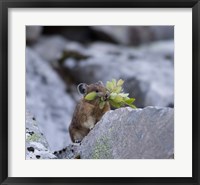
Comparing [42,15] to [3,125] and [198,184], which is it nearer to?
[3,125]

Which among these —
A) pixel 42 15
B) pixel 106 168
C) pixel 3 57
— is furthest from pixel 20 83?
pixel 106 168

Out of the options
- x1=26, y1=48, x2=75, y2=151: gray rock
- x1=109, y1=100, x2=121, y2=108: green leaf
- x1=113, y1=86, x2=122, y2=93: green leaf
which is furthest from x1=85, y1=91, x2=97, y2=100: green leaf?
x1=26, y1=48, x2=75, y2=151: gray rock

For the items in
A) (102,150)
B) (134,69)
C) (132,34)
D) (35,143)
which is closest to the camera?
(102,150)

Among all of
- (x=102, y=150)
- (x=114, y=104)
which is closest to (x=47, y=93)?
(x=114, y=104)

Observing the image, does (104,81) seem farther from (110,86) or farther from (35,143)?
(35,143)

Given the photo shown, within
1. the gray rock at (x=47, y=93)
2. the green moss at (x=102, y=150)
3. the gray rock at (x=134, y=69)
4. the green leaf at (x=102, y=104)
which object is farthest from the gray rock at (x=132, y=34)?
the green moss at (x=102, y=150)
